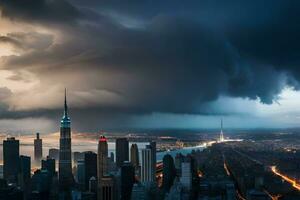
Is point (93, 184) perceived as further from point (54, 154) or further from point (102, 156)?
point (54, 154)

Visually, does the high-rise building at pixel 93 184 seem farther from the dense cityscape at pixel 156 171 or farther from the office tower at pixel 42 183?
the office tower at pixel 42 183

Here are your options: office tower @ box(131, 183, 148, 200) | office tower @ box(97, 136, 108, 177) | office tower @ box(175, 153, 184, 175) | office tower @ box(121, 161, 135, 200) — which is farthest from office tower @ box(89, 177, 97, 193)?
office tower @ box(175, 153, 184, 175)

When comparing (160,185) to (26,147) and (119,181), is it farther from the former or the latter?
(26,147)

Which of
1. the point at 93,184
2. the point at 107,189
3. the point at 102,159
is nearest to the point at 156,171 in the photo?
the point at 102,159

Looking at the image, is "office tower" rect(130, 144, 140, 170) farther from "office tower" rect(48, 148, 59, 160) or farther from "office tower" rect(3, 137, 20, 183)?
"office tower" rect(3, 137, 20, 183)

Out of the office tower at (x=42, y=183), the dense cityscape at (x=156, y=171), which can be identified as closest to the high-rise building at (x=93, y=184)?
the dense cityscape at (x=156, y=171)
